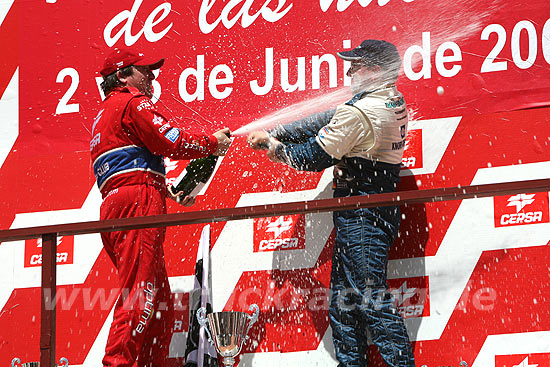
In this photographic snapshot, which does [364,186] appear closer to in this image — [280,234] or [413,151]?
[413,151]

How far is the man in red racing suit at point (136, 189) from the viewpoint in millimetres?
4344

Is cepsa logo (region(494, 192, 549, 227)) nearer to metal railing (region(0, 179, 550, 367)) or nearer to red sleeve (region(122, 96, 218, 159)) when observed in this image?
metal railing (region(0, 179, 550, 367))

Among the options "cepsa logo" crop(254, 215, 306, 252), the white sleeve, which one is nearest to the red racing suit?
the white sleeve

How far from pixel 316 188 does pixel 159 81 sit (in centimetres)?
113

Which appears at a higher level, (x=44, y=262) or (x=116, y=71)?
(x=116, y=71)

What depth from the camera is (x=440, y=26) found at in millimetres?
5133

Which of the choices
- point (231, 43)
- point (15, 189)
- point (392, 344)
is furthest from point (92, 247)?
point (392, 344)

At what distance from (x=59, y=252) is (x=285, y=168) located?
1419 mm

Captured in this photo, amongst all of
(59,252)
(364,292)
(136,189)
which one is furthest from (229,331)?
(59,252)

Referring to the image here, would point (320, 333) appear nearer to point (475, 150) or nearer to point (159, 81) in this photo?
point (475, 150)

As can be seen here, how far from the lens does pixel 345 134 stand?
480 cm

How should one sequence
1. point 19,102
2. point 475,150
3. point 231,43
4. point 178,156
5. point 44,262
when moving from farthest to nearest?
point 19,102 → point 231,43 → point 475,150 → point 178,156 → point 44,262

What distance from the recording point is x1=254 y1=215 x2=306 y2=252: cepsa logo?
17.2 feet

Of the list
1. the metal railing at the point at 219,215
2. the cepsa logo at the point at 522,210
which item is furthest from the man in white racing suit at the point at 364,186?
the metal railing at the point at 219,215
